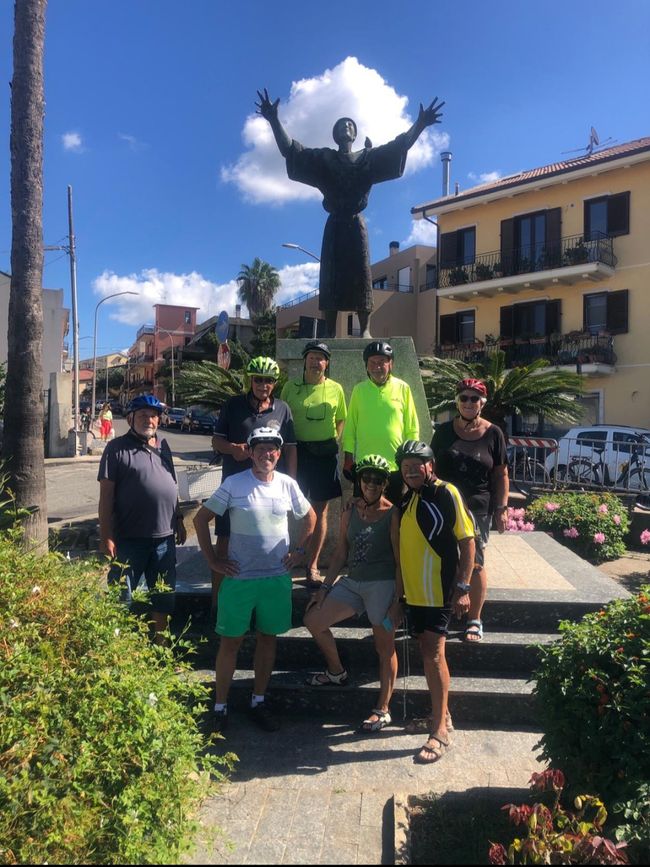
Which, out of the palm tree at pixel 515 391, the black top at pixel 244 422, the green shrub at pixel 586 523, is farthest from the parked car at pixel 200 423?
the black top at pixel 244 422

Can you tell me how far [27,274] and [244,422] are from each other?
4.37 meters

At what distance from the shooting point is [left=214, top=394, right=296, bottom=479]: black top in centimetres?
419

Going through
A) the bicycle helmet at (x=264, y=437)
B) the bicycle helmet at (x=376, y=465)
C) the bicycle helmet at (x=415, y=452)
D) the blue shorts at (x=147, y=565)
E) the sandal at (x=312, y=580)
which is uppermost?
the bicycle helmet at (x=264, y=437)

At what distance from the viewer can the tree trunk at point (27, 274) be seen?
21.9 ft

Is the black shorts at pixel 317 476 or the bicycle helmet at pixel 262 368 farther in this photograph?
the black shorts at pixel 317 476

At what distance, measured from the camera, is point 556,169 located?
24172 mm

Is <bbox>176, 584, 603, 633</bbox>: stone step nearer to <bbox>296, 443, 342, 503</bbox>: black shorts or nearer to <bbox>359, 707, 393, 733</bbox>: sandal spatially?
<bbox>359, 707, 393, 733</bbox>: sandal

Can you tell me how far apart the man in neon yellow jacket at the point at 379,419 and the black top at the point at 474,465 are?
1.09 feet

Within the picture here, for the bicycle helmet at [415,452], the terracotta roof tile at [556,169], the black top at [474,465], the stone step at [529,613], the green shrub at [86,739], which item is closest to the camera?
the green shrub at [86,739]

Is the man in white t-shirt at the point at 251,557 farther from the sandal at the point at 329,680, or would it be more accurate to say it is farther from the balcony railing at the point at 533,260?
the balcony railing at the point at 533,260

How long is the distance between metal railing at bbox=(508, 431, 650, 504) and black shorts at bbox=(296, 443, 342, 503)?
690cm

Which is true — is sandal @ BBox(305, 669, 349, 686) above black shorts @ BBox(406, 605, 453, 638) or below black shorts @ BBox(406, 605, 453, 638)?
below

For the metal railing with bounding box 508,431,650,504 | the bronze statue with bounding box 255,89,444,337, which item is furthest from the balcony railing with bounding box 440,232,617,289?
the bronze statue with bounding box 255,89,444,337

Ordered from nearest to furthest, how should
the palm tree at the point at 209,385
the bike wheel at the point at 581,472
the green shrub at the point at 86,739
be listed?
the green shrub at the point at 86,739, the palm tree at the point at 209,385, the bike wheel at the point at 581,472
